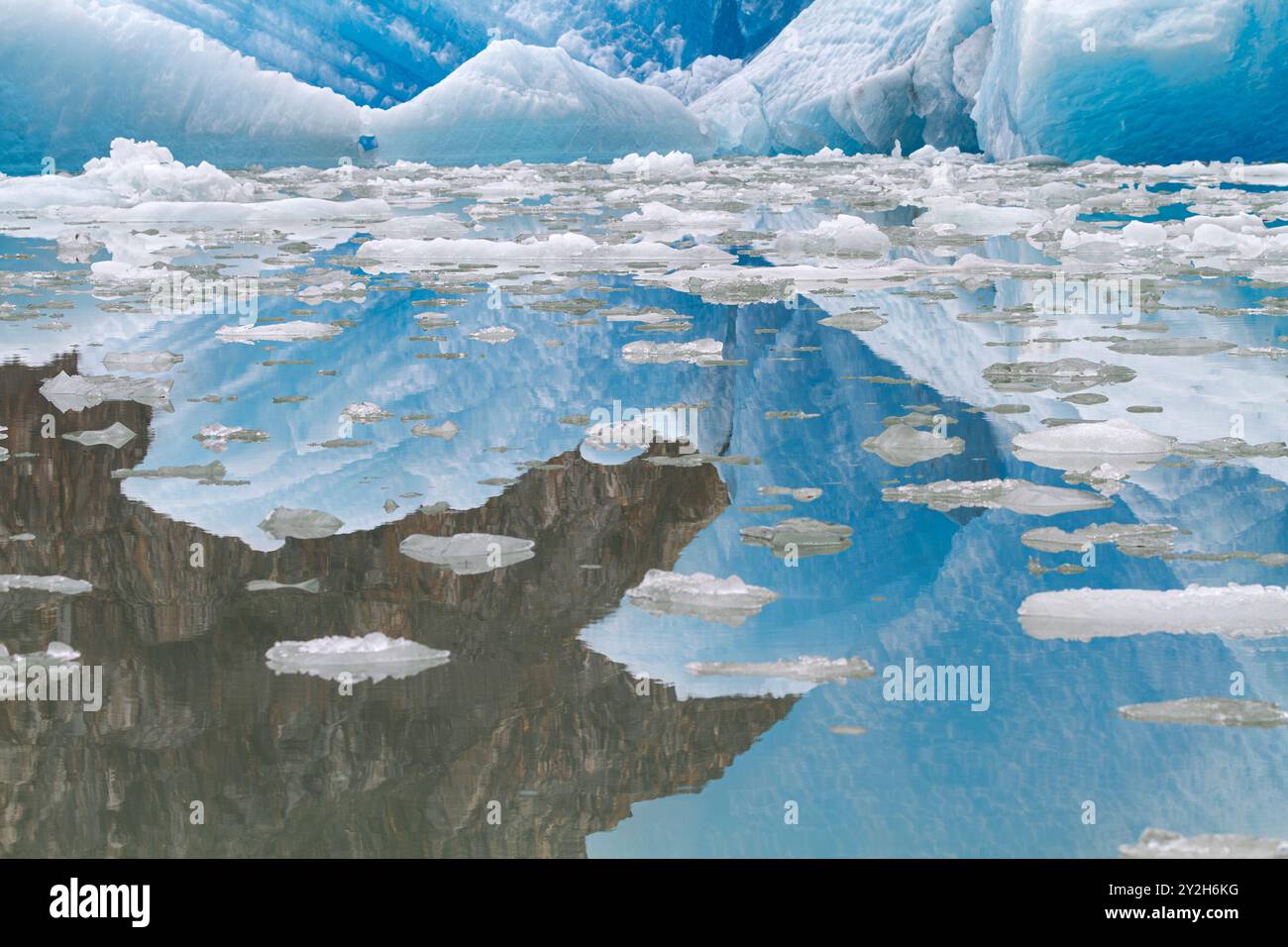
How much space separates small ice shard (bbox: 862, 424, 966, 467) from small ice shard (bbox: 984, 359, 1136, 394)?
75 cm

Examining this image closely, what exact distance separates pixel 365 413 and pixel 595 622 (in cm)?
166

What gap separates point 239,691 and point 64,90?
15.0 metres

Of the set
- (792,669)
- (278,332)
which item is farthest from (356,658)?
(278,332)

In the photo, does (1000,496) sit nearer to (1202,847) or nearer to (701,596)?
(701,596)

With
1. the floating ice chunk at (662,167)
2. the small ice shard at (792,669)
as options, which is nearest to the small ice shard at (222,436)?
the small ice shard at (792,669)

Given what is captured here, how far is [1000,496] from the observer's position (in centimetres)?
279

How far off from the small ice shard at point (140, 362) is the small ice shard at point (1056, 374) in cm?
258

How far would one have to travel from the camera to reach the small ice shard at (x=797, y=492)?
283cm

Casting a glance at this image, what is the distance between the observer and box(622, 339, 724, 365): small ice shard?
174 inches

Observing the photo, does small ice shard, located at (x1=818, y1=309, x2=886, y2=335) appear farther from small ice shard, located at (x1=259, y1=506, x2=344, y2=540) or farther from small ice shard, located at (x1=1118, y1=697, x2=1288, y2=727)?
small ice shard, located at (x1=1118, y1=697, x2=1288, y2=727)

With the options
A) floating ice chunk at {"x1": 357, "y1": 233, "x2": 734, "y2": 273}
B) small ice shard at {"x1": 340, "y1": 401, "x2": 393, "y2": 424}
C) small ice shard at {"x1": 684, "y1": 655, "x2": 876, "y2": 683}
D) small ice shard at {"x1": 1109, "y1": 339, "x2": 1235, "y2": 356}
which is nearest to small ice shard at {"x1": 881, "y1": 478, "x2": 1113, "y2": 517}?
small ice shard at {"x1": 684, "y1": 655, "x2": 876, "y2": 683}

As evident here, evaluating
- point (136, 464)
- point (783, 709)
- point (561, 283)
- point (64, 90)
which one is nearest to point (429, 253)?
point (561, 283)
